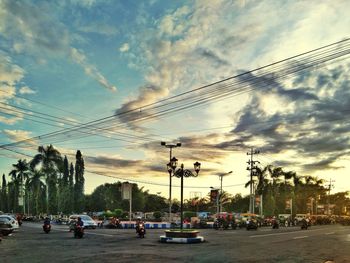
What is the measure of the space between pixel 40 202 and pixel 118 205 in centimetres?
2356

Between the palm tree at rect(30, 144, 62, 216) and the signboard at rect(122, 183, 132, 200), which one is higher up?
the palm tree at rect(30, 144, 62, 216)

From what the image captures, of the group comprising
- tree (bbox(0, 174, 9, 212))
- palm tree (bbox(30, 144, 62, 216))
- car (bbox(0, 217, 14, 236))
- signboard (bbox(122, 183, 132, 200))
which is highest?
palm tree (bbox(30, 144, 62, 216))

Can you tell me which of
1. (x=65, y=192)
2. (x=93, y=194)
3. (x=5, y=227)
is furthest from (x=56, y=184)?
(x=5, y=227)

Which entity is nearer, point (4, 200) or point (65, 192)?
point (65, 192)

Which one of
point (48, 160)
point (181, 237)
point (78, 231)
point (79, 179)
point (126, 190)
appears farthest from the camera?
point (79, 179)

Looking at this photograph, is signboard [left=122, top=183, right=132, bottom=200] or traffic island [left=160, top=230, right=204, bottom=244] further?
signboard [left=122, top=183, right=132, bottom=200]

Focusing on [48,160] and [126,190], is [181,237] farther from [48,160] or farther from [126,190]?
[48,160]

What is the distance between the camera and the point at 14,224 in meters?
35.8

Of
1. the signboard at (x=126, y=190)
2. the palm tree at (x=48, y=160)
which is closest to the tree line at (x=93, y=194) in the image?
the palm tree at (x=48, y=160)

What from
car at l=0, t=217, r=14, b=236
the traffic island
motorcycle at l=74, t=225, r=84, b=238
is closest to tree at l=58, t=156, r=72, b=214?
car at l=0, t=217, r=14, b=236

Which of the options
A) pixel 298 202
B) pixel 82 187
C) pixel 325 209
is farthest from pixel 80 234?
pixel 325 209

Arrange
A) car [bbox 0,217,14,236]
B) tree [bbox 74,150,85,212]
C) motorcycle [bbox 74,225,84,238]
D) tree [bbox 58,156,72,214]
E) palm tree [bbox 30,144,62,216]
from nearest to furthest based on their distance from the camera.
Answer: motorcycle [bbox 74,225,84,238] < car [bbox 0,217,14,236] < palm tree [bbox 30,144,62,216] < tree [bbox 58,156,72,214] < tree [bbox 74,150,85,212]

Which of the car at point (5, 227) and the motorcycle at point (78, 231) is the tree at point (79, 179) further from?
the motorcycle at point (78, 231)

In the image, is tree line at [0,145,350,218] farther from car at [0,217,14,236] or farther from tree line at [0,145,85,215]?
car at [0,217,14,236]
